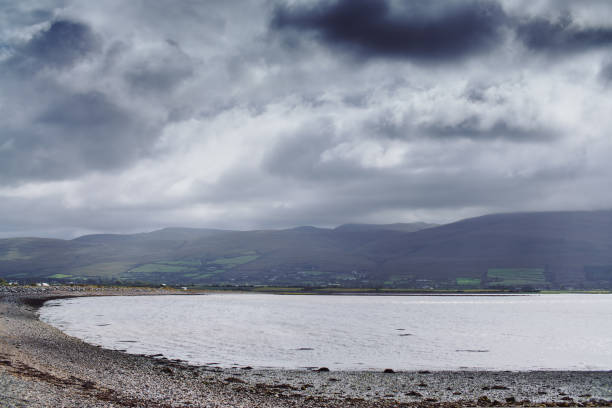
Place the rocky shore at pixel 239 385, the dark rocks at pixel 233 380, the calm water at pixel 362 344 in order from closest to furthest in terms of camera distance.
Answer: the rocky shore at pixel 239 385
the dark rocks at pixel 233 380
the calm water at pixel 362 344

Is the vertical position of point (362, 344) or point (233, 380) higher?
point (233, 380)

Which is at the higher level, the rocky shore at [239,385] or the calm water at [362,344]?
the rocky shore at [239,385]

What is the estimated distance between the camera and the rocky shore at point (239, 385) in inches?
770

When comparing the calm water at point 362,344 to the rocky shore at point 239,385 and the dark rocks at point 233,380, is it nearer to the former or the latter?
the rocky shore at point 239,385

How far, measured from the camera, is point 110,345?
42219mm

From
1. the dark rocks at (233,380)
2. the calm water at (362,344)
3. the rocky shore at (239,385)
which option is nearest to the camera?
the rocky shore at (239,385)

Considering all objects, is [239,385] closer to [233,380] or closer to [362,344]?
[233,380]

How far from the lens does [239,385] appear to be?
84.5 ft

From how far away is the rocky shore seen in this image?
1955 cm

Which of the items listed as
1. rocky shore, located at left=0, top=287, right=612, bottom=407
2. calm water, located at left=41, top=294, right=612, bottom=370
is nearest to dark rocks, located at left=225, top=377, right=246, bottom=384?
rocky shore, located at left=0, top=287, right=612, bottom=407

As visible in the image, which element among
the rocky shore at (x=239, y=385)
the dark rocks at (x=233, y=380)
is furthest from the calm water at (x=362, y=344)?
the dark rocks at (x=233, y=380)

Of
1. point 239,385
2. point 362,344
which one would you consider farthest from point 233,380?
point 362,344

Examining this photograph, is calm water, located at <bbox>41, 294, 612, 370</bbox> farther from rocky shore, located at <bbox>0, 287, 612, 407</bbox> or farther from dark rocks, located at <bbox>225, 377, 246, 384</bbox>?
dark rocks, located at <bbox>225, 377, 246, 384</bbox>

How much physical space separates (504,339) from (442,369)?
23.8m
